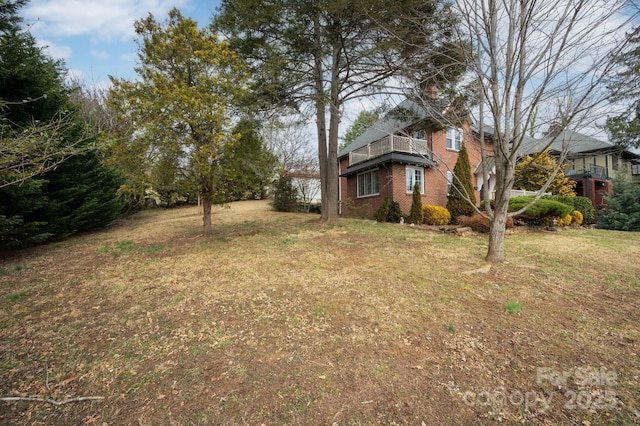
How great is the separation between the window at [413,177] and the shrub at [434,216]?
7.30 ft

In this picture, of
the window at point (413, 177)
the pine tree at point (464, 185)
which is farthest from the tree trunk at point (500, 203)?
the window at point (413, 177)

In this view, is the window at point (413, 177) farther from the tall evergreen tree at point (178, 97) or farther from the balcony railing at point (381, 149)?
the tall evergreen tree at point (178, 97)

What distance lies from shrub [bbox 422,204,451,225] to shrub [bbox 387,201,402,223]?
108cm

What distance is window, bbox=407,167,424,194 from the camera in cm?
1427

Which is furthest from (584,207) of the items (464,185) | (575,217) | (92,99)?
(92,99)

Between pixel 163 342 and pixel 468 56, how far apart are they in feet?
20.1

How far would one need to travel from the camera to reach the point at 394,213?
12789 mm

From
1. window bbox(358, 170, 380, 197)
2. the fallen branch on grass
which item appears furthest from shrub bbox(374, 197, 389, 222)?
the fallen branch on grass

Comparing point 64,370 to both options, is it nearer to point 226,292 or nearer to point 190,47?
point 226,292

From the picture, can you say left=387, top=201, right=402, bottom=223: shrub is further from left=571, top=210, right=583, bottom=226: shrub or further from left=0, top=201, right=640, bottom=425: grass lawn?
left=571, top=210, right=583, bottom=226: shrub

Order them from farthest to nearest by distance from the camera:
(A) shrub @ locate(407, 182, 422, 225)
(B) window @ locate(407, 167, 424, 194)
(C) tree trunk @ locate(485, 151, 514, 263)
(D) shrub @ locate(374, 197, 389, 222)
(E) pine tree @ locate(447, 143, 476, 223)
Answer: (B) window @ locate(407, 167, 424, 194) < (D) shrub @ locate(374, 197, 389, 222) < (E) pine tree @ locate(447, 143, 476, 223) < (A) shrub @ locate(407, 182, 422, 225) < (C) tree trunk @ locate(485, 151, 514, 263)

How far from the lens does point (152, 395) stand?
2322 millimetres

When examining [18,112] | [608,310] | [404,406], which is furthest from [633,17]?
[18,112]

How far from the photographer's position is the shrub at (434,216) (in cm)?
1208
